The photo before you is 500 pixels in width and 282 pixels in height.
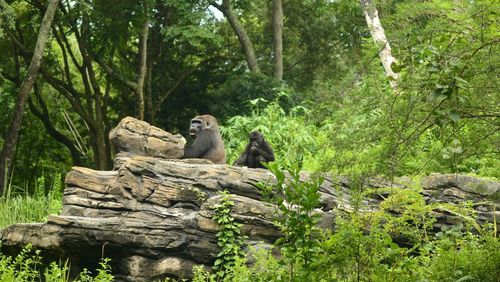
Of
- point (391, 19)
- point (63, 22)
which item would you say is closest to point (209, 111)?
point (63, 22)

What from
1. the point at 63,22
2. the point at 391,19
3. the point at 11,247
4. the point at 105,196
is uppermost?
the point at 63,22

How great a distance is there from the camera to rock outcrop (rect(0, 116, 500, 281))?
919cm

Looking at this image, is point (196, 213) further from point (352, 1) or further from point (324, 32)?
point (324, 32)

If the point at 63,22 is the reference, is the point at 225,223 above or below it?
below

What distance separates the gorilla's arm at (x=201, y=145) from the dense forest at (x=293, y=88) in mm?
1230

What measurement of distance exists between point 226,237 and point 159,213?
0.90 metres

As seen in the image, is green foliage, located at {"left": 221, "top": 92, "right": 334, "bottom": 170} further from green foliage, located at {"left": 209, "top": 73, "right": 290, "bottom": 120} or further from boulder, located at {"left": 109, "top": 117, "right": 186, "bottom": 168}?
boulder, located at {"left": 109, "top": 117, "right": 186, "bottom": 168}

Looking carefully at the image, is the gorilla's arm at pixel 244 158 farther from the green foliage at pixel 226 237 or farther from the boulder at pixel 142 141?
the green foliage at pixel 226 237

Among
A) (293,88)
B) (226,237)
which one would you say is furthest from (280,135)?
(226,237)

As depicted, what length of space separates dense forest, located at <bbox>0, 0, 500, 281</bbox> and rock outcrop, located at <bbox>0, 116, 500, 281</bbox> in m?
0.81

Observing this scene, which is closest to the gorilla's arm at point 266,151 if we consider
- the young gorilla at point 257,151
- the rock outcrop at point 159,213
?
the young gorilla at point 257,151

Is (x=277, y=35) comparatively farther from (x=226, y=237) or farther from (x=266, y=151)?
(x=226, y=237)

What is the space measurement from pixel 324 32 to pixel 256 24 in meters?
2.05

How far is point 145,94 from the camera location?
22.0 m
